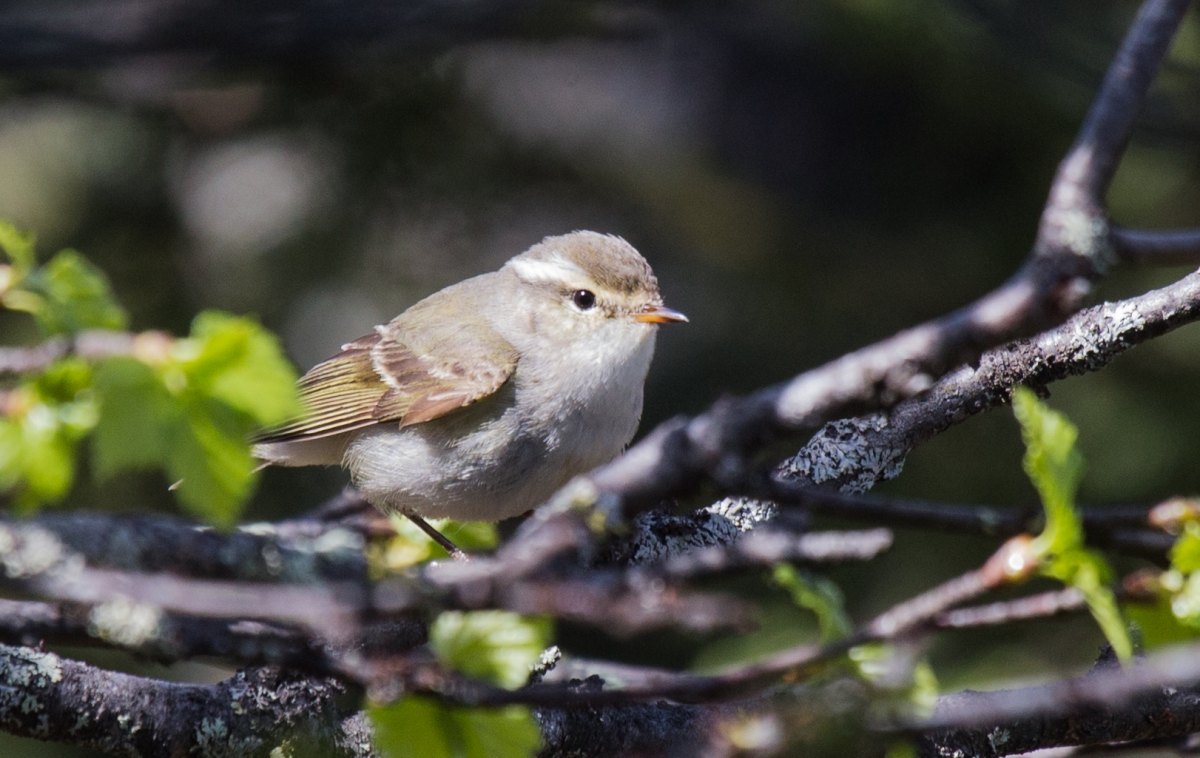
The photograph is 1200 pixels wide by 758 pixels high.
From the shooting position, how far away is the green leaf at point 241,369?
1.30 metres

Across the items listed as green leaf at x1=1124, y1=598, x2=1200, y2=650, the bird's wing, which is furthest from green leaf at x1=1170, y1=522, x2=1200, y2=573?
the bird's wing

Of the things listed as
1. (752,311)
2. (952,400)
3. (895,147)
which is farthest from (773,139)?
(952,400)

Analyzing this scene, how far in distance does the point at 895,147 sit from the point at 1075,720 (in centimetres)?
477

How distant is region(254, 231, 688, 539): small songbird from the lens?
3.46 meters

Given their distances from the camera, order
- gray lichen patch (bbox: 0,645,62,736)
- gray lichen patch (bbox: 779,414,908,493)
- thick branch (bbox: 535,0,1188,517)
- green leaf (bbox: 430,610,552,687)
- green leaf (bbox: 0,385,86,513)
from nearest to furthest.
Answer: thick branch (bbox: 535,0,1188,517), green leaf (bbox: 0,385,86,513), green leaf (bbox: 430,610,552,687), gray lichen patch (bbox: 0,645,62,736), gray lichen patch (bbox: 779,414,908,493)

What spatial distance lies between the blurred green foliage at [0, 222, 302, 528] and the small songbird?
213 cm

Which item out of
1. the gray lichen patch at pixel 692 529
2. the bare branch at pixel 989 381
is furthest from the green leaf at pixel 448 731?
the gray lichen patch at pixel 692 529

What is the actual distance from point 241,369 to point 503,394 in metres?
2.28

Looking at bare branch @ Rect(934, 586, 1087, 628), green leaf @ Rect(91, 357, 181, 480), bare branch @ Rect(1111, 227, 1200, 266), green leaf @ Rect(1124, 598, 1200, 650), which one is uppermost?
bare branch @ Rect(1111, 227, 1200, 266)

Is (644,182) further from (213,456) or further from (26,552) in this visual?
(26,552)

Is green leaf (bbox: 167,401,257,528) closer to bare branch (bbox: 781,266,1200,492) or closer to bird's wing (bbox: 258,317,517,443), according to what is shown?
bare branch (bbox: 781,266,1200,492)

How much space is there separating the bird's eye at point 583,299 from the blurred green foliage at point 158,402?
2.43 metres

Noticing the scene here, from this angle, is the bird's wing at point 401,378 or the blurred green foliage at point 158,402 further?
the bird's wing at point 401,378

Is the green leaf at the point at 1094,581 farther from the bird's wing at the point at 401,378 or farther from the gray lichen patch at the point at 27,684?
the bird's wing at the point at 401,378
